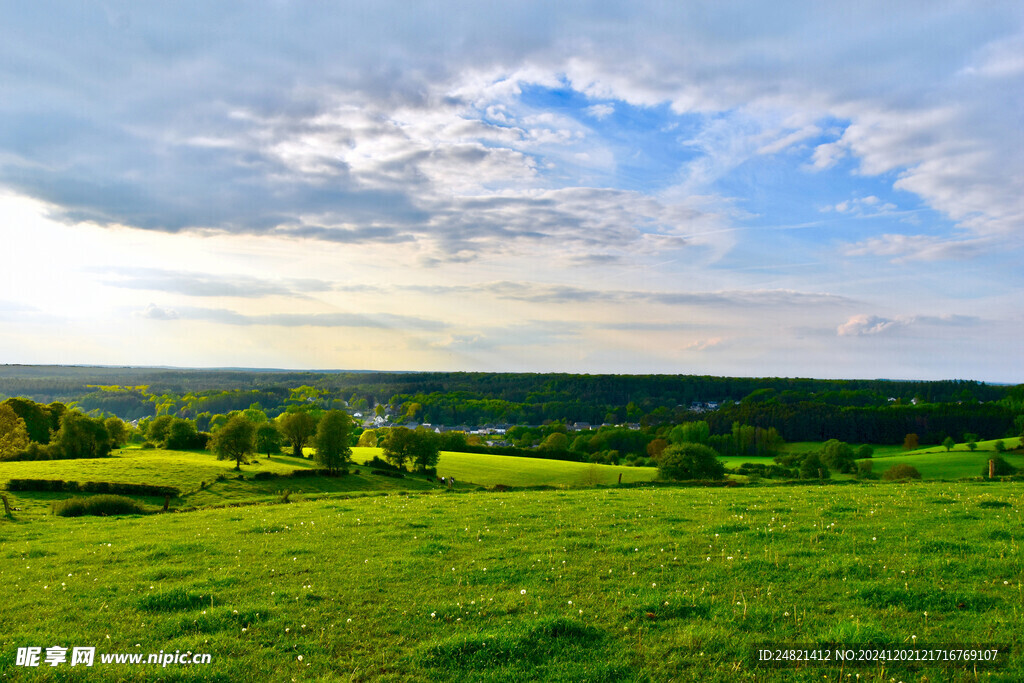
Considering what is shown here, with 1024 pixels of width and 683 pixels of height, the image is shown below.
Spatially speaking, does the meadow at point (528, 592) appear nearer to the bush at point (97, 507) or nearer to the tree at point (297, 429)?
the bush at point (97, 507)

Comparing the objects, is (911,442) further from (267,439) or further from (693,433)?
(267,439)

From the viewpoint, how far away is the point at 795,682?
713 cm

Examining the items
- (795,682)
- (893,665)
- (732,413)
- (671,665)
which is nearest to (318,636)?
(671,665)

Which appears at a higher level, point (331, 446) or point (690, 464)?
point (690, 464)

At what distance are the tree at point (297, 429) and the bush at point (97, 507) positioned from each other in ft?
236

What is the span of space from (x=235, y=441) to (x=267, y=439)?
19.4 meters

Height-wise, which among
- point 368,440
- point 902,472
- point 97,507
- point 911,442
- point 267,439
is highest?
point 97,507

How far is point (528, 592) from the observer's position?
1039 cm

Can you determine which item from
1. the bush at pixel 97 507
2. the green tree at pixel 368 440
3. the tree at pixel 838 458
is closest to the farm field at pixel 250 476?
the bush at pixel 97 507

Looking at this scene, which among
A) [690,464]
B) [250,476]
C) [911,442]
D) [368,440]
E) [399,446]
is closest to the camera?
[250,476]

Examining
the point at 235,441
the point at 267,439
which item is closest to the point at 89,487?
A: the point at 235,441

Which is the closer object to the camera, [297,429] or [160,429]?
[297,429]

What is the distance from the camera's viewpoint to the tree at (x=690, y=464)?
72438 millimetres

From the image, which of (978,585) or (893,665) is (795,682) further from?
(978,585)
